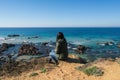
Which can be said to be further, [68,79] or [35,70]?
[35,70]

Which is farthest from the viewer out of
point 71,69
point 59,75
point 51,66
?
point 51,66

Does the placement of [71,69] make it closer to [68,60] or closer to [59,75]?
[59,75]

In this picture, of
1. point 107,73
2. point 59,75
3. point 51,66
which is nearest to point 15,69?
point 51,66

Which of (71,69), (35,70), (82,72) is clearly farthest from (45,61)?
(82,72)

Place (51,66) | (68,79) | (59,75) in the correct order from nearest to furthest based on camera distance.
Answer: (68,79), (59,75), (51,66)

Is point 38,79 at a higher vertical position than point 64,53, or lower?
lower

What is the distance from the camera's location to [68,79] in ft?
33.9

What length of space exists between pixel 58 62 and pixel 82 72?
11.3 ft

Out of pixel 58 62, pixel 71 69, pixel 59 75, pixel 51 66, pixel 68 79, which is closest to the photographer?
pixel 68 79

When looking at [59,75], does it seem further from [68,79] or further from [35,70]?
[35,70]

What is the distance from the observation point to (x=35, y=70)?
12.7 m

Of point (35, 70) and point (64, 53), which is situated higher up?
point (64, 53)

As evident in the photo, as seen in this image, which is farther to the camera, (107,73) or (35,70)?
(35,70)

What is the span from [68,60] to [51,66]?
228cm
